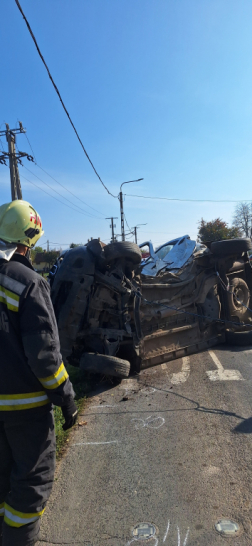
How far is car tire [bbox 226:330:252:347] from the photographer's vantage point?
23.6 ft

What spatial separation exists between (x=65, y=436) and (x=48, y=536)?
1.45 m

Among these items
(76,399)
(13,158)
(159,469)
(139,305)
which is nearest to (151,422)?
(159,469)

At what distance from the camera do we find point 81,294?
5.29 meters

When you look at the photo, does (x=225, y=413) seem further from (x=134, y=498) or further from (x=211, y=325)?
(x=211, y=325)

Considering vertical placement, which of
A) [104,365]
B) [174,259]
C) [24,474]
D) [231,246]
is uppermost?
[231,246]

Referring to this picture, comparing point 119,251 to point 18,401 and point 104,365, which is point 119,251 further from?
point 18,401

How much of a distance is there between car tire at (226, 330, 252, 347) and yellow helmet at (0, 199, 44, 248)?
567cm

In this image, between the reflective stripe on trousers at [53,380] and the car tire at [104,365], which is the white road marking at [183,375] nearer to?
the car tire at [104,365]

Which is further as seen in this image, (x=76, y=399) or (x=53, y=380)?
(x=76, y=399)

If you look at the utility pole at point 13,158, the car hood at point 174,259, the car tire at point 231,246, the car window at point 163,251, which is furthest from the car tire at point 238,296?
the utility pole at point 13,158

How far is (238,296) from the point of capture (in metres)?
8.10

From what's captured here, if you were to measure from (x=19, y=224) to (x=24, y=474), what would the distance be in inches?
57.8

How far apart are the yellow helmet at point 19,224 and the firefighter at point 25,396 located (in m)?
0.28

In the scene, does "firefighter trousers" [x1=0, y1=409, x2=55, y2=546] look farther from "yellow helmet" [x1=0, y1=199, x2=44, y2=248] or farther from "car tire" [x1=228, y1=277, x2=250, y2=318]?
"car tire" [x1=228, y1=277, x2=250, y2=318]
